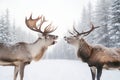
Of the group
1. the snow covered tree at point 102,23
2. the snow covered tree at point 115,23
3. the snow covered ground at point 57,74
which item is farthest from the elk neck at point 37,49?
the snow covered tree at point 102,23

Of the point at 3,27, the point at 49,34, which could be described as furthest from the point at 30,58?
the point at 3,27

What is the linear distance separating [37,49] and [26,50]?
1.61ft

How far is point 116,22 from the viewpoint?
26.5m

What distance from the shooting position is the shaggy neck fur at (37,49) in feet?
31.9

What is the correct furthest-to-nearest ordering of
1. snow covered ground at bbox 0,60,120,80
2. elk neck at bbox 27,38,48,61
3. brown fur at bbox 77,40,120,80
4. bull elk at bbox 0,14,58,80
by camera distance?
snow covered ground at bbox 0,60,120,80, elk neck at bbox 27,38,48,61, brown fur at bbox 77,40,120,80, bull elk at bbox 0,14,58,80

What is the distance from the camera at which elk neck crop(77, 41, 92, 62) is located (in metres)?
9.52

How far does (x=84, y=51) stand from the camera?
965cm

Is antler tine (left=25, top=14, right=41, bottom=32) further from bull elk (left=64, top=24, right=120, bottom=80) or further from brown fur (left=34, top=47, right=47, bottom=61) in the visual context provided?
bull elk (left=64, top=24, right=120, bottom=80)

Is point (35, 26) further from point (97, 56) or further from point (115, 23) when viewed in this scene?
point (115, 23)

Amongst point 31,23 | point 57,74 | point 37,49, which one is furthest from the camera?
point 57,74

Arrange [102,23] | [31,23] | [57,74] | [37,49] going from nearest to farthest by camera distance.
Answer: [37,49], [31,23], [57,74], [102,23]

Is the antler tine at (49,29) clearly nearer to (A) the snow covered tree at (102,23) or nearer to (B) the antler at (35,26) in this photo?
(B) the antler at (35,26)

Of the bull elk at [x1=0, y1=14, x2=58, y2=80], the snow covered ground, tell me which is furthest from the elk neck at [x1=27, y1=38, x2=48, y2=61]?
the snow covered ground

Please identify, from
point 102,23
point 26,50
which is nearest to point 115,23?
point 102,23
